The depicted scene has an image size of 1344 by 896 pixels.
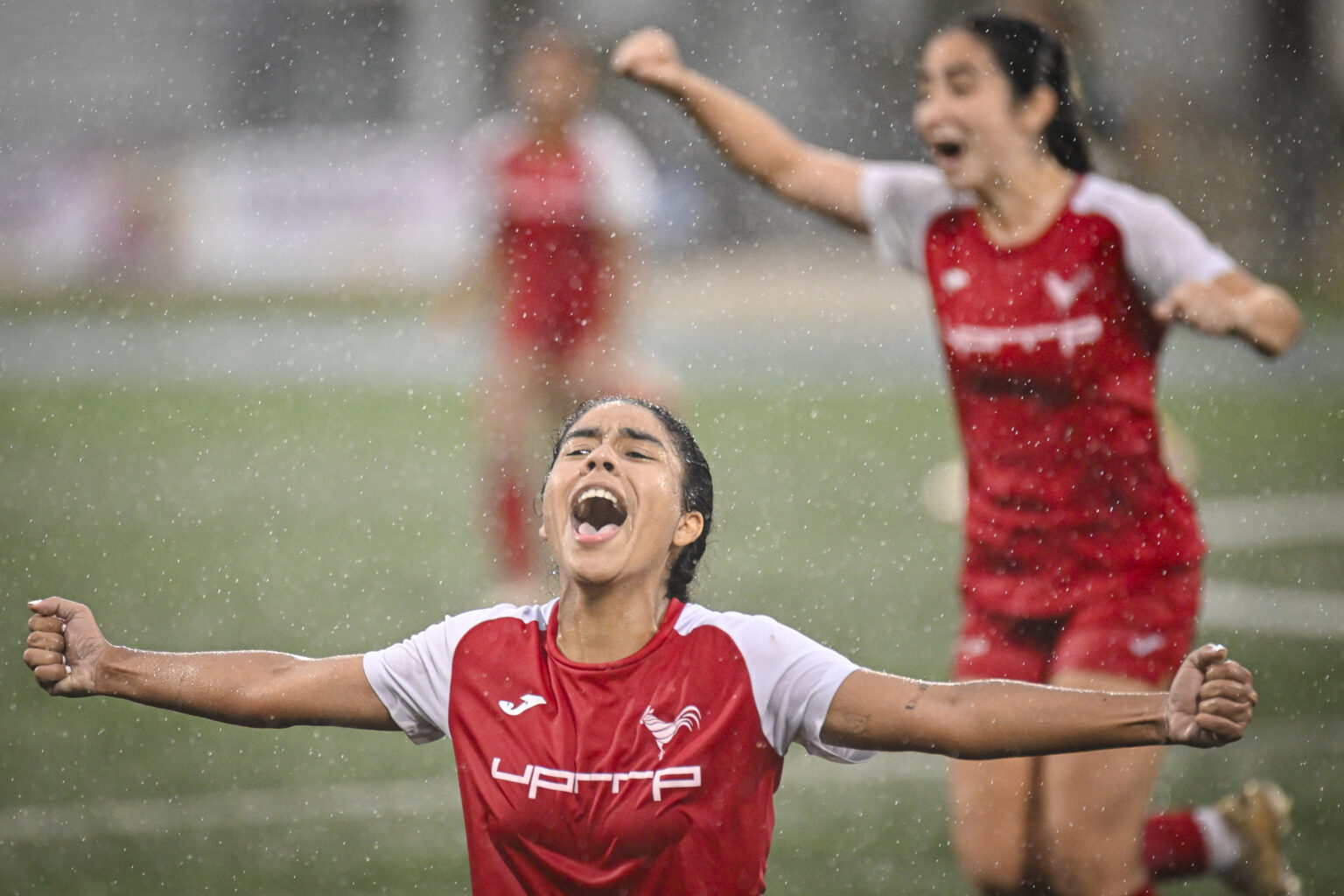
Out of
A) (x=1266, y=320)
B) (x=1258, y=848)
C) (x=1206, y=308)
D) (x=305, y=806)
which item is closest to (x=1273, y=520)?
(x=1258, y=848)

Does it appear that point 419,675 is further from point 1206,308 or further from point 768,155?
point 768,155

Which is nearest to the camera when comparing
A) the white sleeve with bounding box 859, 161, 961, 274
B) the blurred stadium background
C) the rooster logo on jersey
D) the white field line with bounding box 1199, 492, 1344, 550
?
the rooster logo on jersey

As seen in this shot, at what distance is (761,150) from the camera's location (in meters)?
4.01

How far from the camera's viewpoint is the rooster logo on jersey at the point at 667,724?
270 centimetres

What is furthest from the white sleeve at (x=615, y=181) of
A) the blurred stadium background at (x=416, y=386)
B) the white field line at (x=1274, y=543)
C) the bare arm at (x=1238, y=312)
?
the bare arm at (x=1238, y=312)

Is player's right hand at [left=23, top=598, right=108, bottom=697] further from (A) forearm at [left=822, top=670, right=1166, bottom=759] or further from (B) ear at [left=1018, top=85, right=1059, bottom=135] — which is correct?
(B) ear at [left=1018, top=85, right=1059, bottom=135]

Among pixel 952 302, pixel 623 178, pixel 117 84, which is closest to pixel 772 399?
pixel 623 178

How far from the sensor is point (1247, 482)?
36.2 ft

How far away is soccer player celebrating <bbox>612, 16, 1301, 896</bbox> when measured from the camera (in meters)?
3.55

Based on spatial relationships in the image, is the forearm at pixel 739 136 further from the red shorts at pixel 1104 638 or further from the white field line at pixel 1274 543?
the white field line at pixel 1274 543

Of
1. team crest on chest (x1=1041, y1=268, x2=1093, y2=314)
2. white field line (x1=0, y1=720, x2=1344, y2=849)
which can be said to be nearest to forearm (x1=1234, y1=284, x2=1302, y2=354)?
team crest on chest (x1=1041, y1=268, x2=1093, y2=314)

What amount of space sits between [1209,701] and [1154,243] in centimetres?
134

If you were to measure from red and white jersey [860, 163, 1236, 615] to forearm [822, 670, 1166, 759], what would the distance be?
39.1 inches

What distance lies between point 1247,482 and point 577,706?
913 centimetres
